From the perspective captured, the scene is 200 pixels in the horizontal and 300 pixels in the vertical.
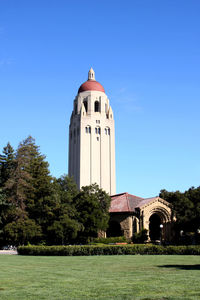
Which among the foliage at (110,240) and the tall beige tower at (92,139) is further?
the tall beige tower at (92,139)

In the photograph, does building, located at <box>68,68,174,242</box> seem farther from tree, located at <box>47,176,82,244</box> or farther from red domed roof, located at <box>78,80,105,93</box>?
tree, located at <box>47,176,82,244</box>

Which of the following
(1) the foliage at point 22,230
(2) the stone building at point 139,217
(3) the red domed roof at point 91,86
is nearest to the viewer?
(1) the foliage at point 22,230

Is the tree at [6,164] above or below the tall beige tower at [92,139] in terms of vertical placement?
below

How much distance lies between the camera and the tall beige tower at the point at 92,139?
84750mm

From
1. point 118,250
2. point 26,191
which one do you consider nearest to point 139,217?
point 26,191

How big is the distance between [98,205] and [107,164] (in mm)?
38456

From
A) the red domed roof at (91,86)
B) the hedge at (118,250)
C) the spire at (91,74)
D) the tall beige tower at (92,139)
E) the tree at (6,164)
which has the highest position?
the spire at (91,74)

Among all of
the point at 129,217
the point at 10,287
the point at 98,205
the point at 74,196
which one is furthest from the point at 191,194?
the point at 10,287

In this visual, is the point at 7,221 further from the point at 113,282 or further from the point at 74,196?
the point at 113,282

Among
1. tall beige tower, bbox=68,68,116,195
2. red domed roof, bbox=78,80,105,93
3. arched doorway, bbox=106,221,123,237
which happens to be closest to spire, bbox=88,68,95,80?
red domed roof, bbox=78,80,105,93

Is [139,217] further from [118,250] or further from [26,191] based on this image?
[118,250]

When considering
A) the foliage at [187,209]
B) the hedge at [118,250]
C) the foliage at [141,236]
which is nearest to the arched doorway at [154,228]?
the foliage at [187,209]

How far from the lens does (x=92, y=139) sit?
284ft

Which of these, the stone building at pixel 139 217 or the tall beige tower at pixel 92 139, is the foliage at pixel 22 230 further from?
the tall beige tower at pixel 92 139
